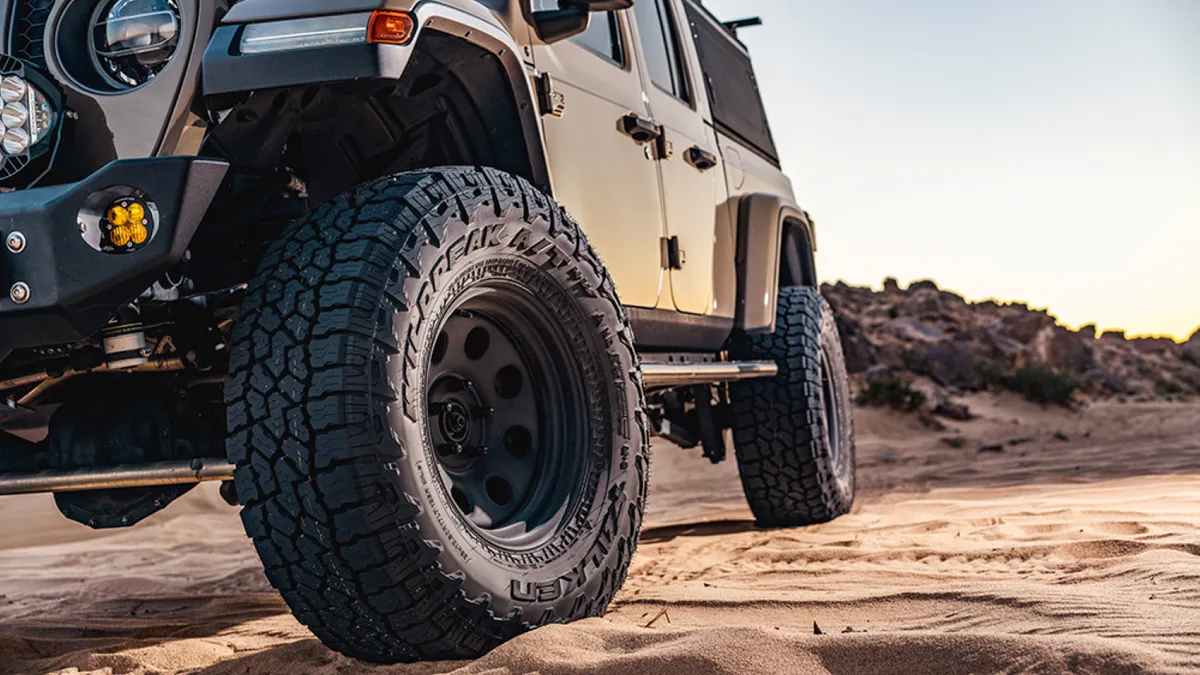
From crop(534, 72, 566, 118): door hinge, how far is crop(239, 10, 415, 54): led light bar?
3.07ft

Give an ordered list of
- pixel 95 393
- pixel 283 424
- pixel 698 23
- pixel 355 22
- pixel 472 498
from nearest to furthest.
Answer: pixel 283 424 → pixel 355 22 → pixel 472 498 → pixel 95 393 → pixel 698 23

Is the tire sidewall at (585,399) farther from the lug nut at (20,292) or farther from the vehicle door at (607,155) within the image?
the lug nut at (20,292)

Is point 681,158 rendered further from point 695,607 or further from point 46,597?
point 46,597

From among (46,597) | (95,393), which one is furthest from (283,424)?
(46,597)

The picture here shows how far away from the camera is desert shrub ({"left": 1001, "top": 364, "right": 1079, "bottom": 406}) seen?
2152 centimetres

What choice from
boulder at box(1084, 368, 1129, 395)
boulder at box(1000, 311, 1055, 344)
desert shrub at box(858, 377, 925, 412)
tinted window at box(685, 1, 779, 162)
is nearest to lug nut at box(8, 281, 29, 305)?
tinted window at box(685, 1, 779, 162)

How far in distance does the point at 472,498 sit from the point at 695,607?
68 cm

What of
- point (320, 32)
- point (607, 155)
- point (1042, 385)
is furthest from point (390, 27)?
point (1042, 385)

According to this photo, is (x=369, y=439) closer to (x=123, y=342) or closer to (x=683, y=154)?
(x=123, y=342)

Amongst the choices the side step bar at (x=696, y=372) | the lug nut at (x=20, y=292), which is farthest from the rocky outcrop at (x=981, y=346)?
the lug nut at (x=20, y=292)

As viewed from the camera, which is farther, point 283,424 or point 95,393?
point 95,393

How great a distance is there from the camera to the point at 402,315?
2.44m

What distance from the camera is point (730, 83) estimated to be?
6.02 meters

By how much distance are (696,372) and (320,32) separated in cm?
219
